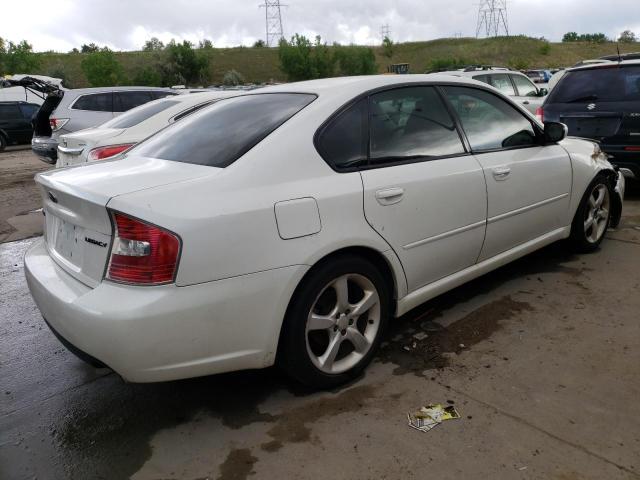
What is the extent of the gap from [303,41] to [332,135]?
60978 mm

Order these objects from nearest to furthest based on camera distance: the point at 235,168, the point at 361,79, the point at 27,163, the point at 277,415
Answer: the point at 235,168 → the point at 277,415 → the point at 361,79 → the point at 27,163

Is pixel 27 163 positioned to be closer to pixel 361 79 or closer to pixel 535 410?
pixel 361 79

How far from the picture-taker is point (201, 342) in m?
2.35

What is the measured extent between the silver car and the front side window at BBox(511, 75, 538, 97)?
732 centimetres

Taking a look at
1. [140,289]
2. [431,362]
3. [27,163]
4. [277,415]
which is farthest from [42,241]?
[27,163]

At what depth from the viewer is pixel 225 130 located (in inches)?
120

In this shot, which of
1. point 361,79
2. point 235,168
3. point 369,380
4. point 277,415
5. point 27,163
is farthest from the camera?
point 27,163

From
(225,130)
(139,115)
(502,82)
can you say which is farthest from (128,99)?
(225,130)

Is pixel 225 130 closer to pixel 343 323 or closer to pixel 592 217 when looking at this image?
pixel 343 323

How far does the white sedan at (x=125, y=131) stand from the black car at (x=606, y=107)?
165 inches

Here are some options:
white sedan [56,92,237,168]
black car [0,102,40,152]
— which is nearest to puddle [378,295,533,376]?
white sedan [56,92,237,168]

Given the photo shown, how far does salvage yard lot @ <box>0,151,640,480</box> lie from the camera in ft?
7.65

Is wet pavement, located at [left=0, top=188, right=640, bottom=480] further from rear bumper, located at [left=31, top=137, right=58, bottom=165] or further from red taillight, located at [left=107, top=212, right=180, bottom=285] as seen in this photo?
rear bumper, located at [left=31, top=137, right=58, bottom=165]

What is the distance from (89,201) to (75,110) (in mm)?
9527
